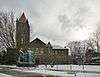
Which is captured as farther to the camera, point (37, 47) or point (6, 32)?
point (37, 47)

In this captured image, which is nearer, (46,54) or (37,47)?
(46,54)

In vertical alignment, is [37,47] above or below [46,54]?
above

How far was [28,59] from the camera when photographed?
192 ft

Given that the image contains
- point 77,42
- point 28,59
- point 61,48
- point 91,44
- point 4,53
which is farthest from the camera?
point 77,42

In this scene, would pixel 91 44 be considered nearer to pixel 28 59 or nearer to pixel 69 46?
pixel 69 46

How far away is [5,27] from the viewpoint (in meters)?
74.7

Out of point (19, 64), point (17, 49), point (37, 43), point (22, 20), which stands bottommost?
point (19, 64)

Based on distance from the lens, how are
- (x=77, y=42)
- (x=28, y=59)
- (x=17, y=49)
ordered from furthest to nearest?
(x=77, y=42), (x=17, y=49), (x=28, y=59)

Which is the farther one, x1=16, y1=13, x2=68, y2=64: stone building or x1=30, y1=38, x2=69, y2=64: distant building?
x1=30, y1=38, x2=69, y2=64: distant building

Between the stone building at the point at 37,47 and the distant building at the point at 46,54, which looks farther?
the distant building at the point at 46,54

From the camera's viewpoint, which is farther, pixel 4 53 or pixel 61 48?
pixel 61 48

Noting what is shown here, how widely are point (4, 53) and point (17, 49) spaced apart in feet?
23.2

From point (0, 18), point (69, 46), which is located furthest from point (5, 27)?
point (69, 46)

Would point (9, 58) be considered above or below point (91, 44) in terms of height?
below
